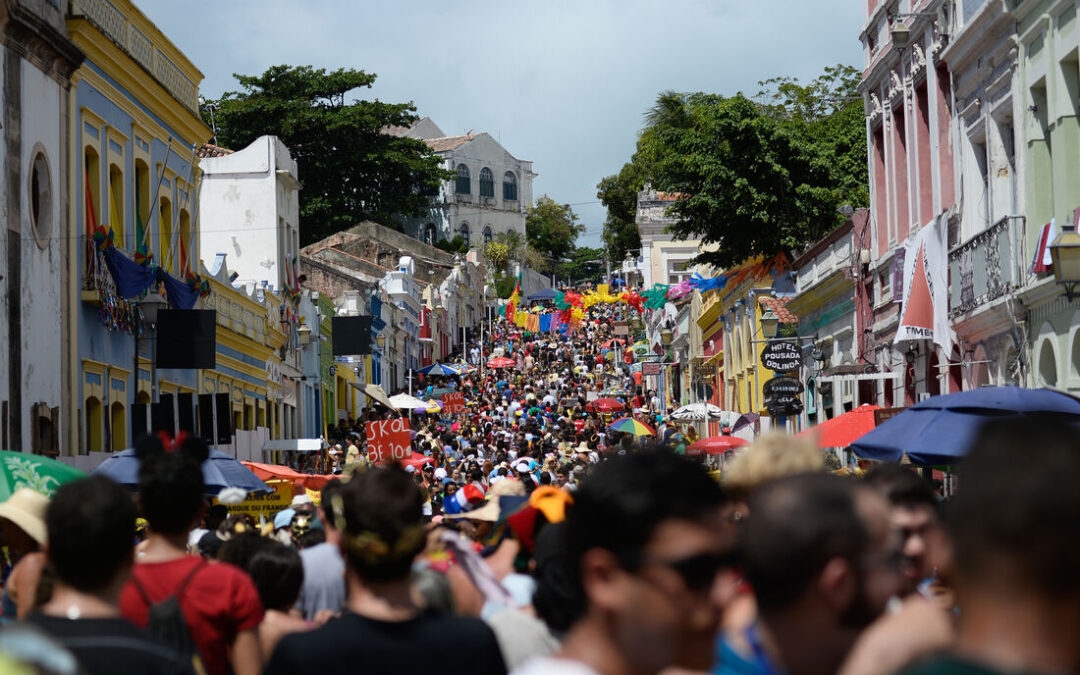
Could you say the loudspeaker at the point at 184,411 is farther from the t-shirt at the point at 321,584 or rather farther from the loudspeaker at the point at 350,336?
the loudspeaker at the point at 350,336

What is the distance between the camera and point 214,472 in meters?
13.9

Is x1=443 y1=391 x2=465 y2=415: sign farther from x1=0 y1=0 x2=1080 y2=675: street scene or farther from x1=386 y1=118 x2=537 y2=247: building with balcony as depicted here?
x1=386 y1=118 x2=537 y2=247: building with balcony

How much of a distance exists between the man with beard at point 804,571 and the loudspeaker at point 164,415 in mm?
20146

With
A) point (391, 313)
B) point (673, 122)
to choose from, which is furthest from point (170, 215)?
point (673, 122)

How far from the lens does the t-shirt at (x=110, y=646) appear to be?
4289 mm

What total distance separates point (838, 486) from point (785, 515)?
1.03 ft

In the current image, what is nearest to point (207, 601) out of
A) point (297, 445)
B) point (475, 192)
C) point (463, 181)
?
point (297, 445)

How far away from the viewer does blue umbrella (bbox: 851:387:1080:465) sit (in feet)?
34.8

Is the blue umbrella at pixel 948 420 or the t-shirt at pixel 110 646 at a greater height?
the blue umbrella at pixel 948 420

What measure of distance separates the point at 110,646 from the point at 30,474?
216 inches

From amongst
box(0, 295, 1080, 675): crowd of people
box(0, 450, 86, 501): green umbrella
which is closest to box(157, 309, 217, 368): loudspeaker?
box(0, 450, 86, 501): green umbrella

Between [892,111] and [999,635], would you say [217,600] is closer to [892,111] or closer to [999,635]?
[999,635]

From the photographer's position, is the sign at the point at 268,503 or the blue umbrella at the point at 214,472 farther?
the sign at the point at 268,503

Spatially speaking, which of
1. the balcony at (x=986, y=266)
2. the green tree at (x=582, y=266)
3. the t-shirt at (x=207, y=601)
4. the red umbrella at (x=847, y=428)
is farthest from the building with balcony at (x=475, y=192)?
the t-shirt at (x=207, y=601)
